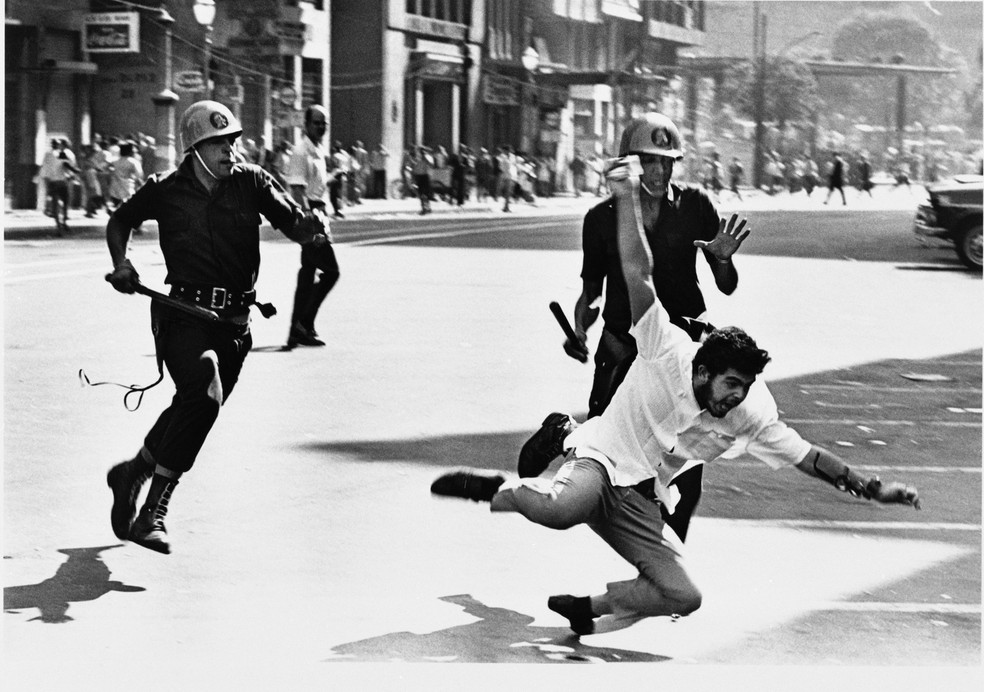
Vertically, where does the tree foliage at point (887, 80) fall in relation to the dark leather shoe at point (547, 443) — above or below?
above

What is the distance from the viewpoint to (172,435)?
6285mm

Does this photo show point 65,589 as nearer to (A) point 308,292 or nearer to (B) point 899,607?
(B) point 899,607

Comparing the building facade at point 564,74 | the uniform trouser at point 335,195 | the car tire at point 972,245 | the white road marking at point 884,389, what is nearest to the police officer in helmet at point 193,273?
the white road marking at point 884,389

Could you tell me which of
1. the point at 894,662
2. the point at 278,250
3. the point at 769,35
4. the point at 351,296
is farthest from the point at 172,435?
the point at 769,35

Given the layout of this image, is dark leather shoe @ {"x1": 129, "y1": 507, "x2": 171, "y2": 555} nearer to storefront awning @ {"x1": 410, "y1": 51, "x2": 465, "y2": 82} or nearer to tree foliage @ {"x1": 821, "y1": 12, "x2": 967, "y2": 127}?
tree foliage @ {"x1": 821, "y1": 12, "x2": 967, "y2": 127}

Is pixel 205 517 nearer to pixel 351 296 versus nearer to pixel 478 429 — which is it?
pixel 478 429

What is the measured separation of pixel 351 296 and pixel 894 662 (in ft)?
41.1

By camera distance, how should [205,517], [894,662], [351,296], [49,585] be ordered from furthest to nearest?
[351,296], [205,517], [49,585], [894,662]

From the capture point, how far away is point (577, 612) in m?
5.21

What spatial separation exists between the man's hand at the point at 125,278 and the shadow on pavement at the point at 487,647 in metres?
1.80

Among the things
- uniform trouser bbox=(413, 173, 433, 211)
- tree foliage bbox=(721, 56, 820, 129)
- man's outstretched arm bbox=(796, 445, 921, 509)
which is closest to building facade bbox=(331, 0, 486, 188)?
uniform trouser bbox=(413, 173, 433, 211)

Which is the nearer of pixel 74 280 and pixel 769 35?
pixel 74 280

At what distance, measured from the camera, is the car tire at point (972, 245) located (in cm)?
2236

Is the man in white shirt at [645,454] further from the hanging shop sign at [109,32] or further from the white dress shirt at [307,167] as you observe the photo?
the hanging shop sign at [109,32]
